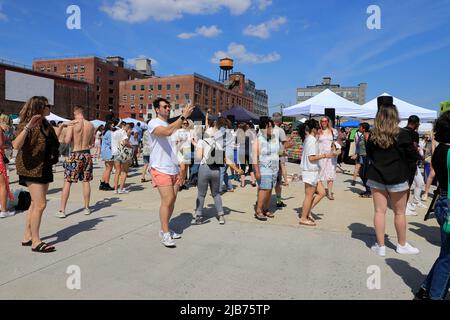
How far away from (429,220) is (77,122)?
6541 mm

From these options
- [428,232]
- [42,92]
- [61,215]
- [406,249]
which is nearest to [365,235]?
[406,249]

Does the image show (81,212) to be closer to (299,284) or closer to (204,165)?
(204,165)

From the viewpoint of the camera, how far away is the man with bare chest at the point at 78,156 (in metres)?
5.83

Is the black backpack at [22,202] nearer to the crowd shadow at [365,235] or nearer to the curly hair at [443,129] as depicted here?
the crowd shadow at [365,235]

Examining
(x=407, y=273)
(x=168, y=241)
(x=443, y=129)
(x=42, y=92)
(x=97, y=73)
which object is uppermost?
(x=97, y=73)

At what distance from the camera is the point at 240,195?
8.24 m

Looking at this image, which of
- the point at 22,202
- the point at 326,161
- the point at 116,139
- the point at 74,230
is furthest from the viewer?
the point at 116,139

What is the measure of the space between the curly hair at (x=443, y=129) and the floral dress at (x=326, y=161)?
3957 mm

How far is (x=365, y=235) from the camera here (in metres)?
5.07

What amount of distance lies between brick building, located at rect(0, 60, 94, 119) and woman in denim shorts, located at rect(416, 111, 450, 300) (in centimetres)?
6552

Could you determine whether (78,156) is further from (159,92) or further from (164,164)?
(159,92)

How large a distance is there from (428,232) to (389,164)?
6.78ft

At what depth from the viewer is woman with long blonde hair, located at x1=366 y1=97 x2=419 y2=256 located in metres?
4.01
